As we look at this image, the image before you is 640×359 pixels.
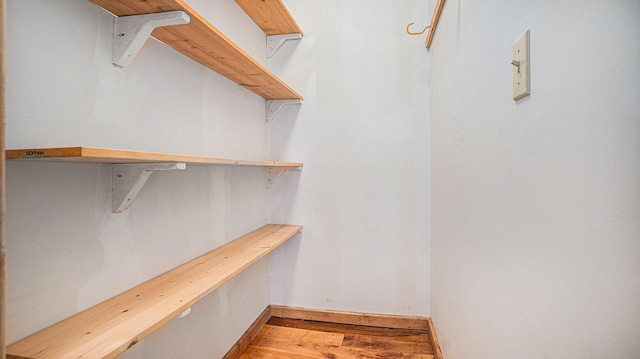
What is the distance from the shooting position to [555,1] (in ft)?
1.80

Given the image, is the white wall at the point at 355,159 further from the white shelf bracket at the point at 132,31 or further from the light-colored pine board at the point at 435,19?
the white shelf bracket at the point at 132,31

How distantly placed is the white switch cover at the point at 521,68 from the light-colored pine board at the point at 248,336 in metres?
1.75

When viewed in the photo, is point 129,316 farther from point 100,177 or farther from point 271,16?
point 271,16

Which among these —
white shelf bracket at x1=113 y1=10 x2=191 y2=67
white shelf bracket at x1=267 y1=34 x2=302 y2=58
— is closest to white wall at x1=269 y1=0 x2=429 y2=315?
white shelf bracket at x1=267 y1=34 x2=302 y2=58

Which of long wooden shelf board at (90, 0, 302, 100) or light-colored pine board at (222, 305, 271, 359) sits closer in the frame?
long wooden shelf board at (90, 0, 302, 100)

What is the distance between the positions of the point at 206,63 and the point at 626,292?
148 centimetres

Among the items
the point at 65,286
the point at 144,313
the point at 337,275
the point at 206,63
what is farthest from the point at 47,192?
the point at 337,275

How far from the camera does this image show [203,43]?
1127mm

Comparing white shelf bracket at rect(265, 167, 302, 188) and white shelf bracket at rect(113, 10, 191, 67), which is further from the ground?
white shelf bracket at rect(113, 10, 191, 67)

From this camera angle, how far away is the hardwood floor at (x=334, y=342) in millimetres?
1734

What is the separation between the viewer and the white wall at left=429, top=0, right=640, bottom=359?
0.41 m

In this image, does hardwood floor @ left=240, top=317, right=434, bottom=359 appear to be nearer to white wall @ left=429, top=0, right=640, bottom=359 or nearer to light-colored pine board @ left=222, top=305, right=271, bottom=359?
light-colored pine board @ left=222, top=305, right=271, bottom=359

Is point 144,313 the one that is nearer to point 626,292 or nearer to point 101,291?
point 101,291

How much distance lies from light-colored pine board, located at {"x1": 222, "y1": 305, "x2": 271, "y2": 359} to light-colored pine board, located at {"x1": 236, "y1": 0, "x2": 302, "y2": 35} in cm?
194
